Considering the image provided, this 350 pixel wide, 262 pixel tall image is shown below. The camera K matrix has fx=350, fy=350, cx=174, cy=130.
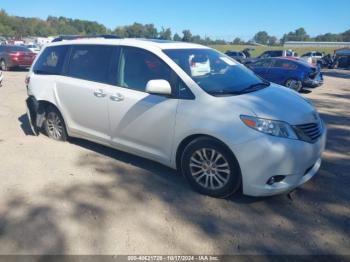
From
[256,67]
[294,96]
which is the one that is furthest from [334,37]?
[294,96]

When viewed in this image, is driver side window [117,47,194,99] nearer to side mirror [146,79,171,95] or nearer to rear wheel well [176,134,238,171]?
side mirror [146,79,171,95]

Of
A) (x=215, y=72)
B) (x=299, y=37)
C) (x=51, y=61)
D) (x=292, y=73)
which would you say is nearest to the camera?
(x=215, y=72)

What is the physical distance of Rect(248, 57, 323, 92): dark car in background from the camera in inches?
531

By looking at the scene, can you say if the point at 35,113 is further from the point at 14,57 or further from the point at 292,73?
the point at 14,57

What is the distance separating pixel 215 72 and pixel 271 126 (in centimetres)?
120

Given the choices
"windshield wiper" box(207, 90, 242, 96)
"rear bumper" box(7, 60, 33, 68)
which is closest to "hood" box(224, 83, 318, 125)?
"windshield wiper" box(207, 90, 242, 96)

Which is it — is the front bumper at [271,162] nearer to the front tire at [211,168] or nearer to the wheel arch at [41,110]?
the front tire at [211,168]

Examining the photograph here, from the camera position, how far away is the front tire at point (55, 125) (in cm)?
580

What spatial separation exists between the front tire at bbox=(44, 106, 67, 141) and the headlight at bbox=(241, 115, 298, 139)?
132 inches

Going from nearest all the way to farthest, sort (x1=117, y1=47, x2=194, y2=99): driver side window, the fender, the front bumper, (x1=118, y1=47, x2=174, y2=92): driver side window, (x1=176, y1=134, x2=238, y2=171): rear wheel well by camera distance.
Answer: the front bumper < (x1=176, y1=134, x2=238, y2=171): rear wheel well < (x1=117, y1=47, x2=194, y2=99): driver side window < (x1=118, y1=47, x2=174, y2=92): driver side window < the fender

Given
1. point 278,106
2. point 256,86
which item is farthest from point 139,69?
point 278,106

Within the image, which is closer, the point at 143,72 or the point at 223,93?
the point at 223,93

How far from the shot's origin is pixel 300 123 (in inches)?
150

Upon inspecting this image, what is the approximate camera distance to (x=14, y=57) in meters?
19.3
